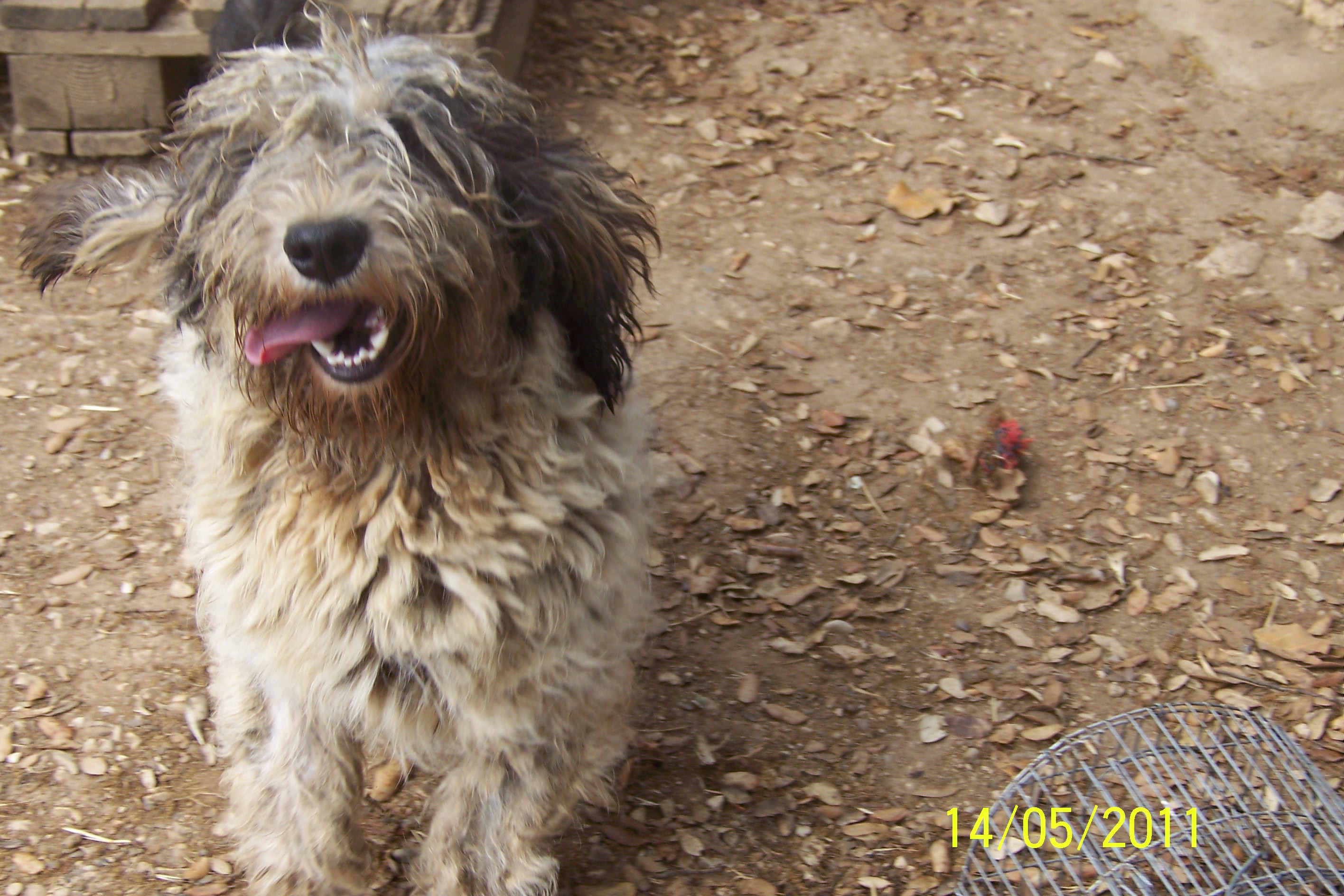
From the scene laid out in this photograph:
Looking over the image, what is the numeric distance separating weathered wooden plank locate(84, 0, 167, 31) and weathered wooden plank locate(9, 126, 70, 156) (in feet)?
1.48

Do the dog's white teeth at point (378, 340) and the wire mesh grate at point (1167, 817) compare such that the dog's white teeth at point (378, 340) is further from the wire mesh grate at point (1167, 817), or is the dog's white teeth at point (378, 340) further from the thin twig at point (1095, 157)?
the thin twig at point (1095, 157)

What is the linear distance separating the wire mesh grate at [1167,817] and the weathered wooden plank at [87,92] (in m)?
3.75

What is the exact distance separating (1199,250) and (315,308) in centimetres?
362

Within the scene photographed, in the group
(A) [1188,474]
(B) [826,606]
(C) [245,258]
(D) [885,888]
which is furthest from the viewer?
(A) [1188,474]

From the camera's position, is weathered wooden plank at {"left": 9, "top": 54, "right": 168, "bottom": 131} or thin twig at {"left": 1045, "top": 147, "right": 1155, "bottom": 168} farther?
thin twig at {"left": 1045, "top": 147, "right": 1155, "bottom": 168}

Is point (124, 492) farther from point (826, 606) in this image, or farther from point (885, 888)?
point (885, 888)

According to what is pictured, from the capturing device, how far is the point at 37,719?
3.08m

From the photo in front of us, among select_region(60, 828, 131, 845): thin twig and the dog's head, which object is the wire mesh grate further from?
select_region(60, 828, 131, 845): thin twig

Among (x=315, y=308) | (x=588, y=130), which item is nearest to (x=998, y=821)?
(x=315, y=308)

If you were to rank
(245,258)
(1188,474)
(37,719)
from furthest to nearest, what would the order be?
(1188,474)
(37,719)
(245,258)

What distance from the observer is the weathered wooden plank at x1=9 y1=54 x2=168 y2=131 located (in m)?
4.46

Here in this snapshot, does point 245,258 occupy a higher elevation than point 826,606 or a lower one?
higher

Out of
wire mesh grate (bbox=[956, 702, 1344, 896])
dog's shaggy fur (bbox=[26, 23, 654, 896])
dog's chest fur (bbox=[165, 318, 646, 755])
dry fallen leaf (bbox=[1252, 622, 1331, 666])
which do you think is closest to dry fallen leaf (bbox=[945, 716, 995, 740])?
wire mesh grate (bbox=[956, 702, 1344, 896])
